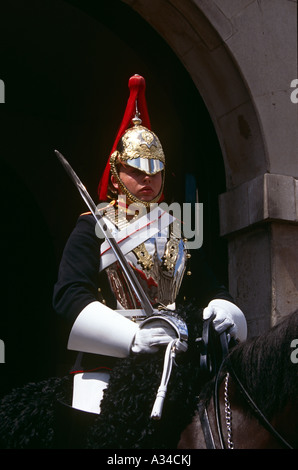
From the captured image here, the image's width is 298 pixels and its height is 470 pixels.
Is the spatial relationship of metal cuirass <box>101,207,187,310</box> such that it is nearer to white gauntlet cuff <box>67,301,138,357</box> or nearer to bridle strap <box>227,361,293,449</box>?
white gauntlet cuff <box>67,301,138,357</box>

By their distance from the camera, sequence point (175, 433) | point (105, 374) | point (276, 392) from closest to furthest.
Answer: point (276, 392) < point (175, 433) < point (105, 374)

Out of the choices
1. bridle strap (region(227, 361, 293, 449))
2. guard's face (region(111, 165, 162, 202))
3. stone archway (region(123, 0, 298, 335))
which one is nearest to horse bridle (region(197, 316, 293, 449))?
bridle strap (region(227, 361, 293, 449))

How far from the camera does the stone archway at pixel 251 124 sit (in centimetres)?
452

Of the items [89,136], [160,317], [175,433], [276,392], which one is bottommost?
[175,433]

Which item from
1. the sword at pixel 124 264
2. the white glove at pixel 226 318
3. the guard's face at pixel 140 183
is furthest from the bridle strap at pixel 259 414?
the guard's face at pixel 140 183

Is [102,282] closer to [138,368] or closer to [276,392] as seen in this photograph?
[138,368]

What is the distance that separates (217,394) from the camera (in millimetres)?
2400

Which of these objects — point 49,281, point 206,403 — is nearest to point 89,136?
point 49,281

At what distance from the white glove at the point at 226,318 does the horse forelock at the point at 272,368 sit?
16.3 inches

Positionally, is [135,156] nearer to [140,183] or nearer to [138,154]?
[138,154]

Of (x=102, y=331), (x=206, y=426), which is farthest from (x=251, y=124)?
(x=206, y=426)

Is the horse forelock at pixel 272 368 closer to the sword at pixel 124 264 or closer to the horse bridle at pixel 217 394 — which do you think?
the horse bridle at pixel 217 394

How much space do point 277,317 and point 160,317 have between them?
2016 mm

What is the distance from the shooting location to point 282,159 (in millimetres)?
4715
